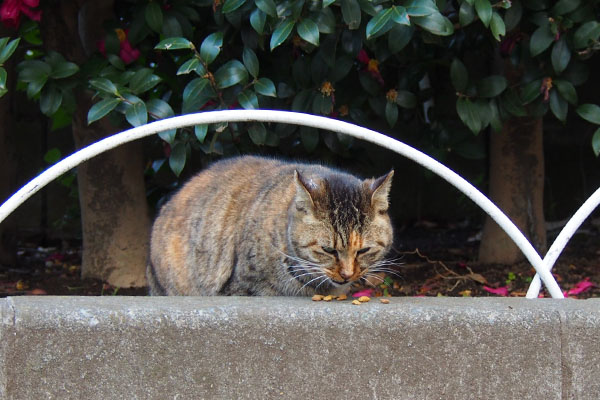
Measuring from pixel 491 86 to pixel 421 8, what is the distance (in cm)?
88

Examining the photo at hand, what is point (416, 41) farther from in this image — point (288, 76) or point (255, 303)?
point (255, 303)

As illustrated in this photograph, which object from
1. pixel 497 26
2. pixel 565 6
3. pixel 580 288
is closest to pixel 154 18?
pixel 497 26

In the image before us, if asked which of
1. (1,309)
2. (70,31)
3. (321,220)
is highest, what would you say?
(70,31)

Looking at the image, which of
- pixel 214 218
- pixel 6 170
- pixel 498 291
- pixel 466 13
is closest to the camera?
pixel 466 13

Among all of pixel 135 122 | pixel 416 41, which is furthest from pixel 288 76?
pixel 135 122

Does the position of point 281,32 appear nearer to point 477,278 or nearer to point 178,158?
point 178,158

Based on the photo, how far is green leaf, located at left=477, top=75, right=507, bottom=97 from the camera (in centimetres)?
391

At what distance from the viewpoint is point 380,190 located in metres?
3.08

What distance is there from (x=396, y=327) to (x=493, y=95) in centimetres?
180

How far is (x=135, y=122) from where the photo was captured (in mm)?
3434

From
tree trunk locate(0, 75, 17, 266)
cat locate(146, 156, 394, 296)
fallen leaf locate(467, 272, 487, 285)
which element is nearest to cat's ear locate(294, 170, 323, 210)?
cat locate(146, 156, 394, 296)

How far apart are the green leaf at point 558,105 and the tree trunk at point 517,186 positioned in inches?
26.2

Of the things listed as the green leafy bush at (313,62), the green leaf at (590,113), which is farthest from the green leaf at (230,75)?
the green leaf at (590,113)

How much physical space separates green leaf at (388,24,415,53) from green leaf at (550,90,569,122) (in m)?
0.88
